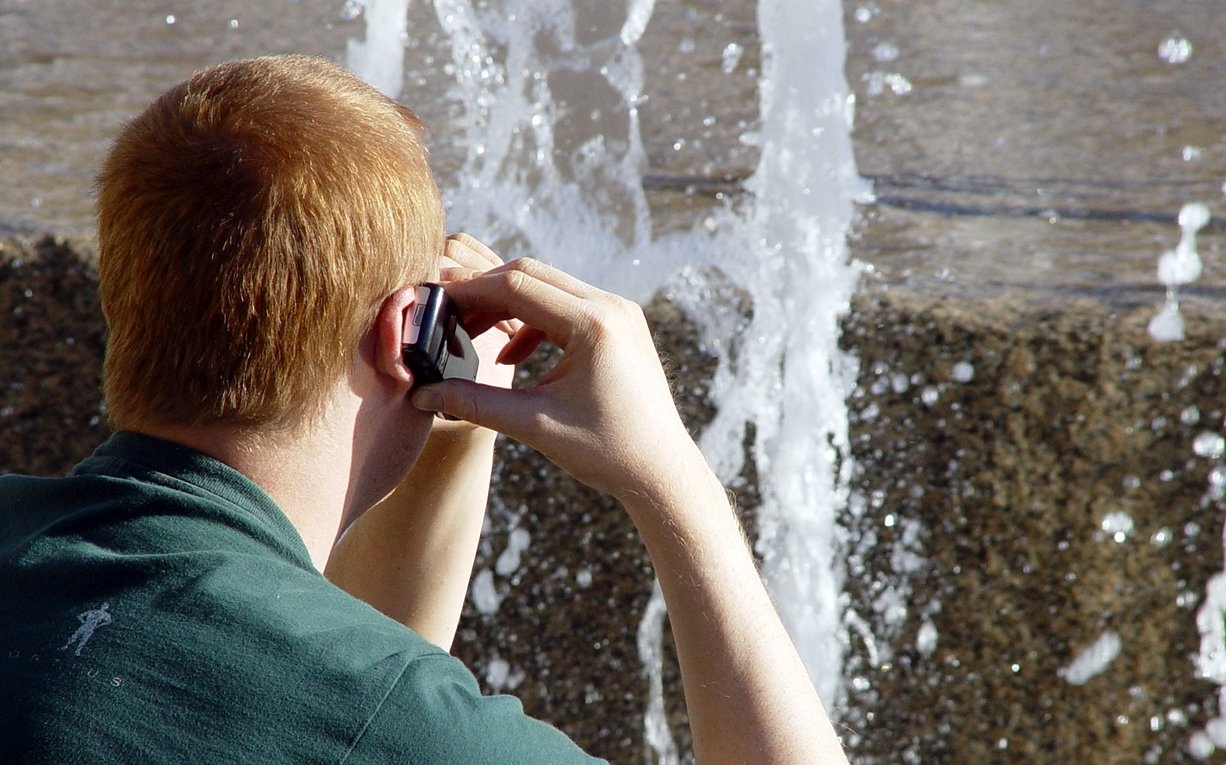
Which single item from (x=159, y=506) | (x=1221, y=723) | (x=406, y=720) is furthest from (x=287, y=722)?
(x=1221, y=723)

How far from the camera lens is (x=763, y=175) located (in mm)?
3602

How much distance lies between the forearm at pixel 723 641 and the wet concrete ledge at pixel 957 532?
1.36 m

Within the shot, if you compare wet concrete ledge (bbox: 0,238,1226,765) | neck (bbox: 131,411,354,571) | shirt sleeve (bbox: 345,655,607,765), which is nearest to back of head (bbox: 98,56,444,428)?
neck (bbox: 131,411,354,571)

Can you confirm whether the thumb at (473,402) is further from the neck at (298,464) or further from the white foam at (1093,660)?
the white foam at (1093,660)

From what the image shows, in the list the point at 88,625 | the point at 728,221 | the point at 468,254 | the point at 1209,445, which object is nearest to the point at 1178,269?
the point at 1209,445

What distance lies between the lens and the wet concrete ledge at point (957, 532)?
8.56ft

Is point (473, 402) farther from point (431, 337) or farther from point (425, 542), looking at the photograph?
point (425, 542)

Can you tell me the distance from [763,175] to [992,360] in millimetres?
1216

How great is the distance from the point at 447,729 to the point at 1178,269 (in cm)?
252

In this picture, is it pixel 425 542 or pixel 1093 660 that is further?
pixel 1093 660

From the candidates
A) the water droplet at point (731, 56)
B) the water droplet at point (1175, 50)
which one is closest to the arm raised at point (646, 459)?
the water droplet at point (731, 56)

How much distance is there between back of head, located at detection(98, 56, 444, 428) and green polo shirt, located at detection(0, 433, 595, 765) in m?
0.15

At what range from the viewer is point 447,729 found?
100cm

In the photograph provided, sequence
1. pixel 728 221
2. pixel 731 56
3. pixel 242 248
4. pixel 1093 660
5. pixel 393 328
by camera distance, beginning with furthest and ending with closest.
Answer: pixel 731 56 < pixel 728 221 < pixel 1093 660 < pixel 393 328 < pixel 242 248
